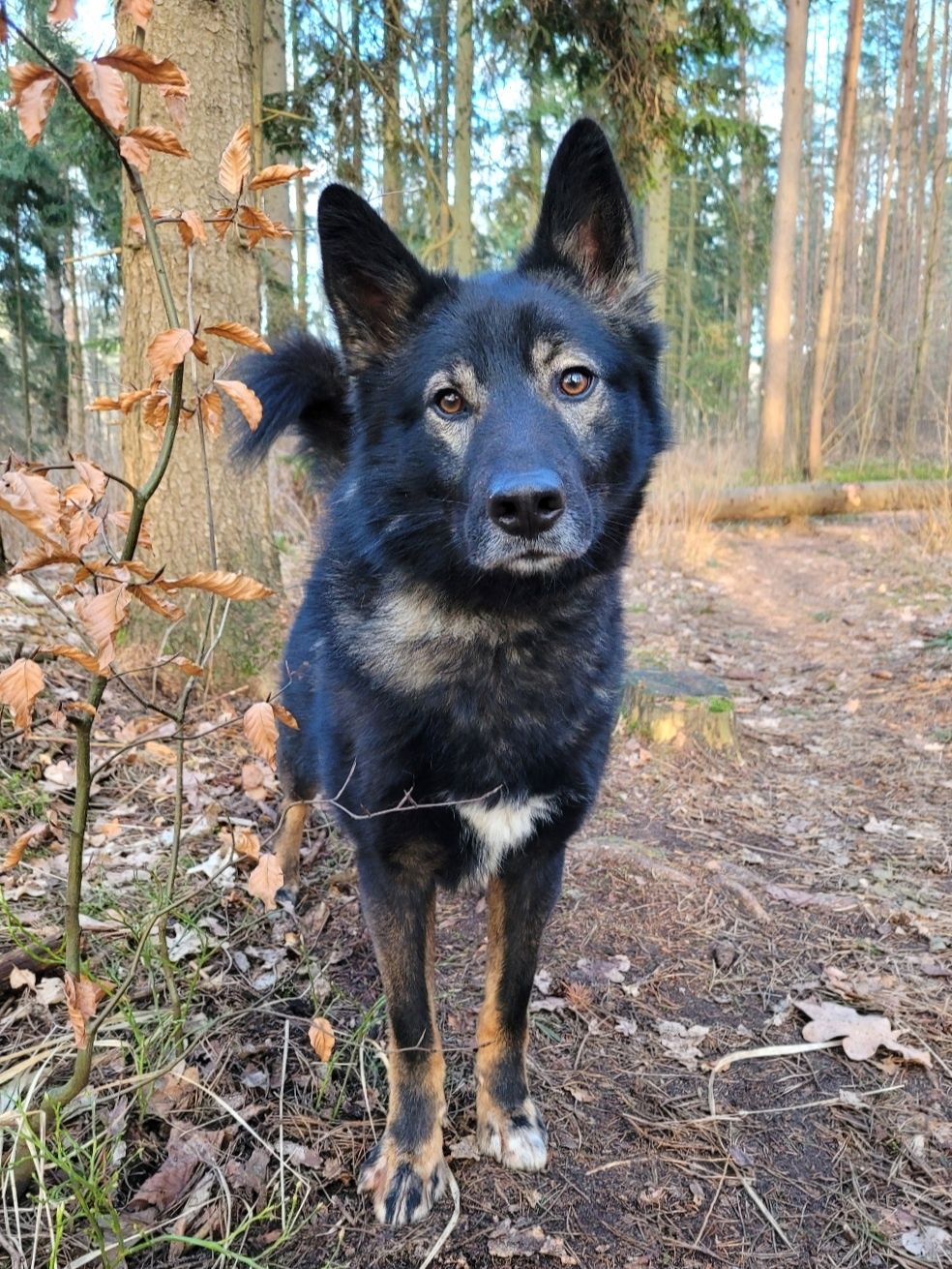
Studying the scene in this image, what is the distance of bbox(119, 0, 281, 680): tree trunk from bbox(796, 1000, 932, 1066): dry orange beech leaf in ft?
8.89

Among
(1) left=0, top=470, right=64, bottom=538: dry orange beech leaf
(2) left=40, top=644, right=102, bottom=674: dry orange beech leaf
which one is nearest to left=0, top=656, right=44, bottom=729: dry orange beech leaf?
(2) left=40, top=644, right=102, bottom=674: dry orange beech leaf

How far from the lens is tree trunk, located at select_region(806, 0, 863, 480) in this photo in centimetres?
1341

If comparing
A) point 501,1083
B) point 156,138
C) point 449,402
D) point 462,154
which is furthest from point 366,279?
point 462,154

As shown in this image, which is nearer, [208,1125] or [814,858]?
[208,1125]

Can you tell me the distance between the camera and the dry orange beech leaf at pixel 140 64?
3.47 feet

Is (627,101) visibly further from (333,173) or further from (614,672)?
(614,672)

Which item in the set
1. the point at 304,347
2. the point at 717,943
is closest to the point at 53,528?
the point at 304,347

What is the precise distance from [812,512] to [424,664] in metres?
11.6

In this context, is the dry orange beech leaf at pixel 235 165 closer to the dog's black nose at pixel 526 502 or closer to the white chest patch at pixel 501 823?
the dog's black nose at pixel 526 502

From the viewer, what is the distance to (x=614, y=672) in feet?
7.43

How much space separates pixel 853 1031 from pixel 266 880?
1791 millimetres

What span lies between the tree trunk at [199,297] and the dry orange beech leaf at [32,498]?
2.31 metres

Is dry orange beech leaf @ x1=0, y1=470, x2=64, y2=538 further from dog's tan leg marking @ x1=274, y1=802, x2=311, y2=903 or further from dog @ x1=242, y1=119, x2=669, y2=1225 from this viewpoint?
dog's tan leg marking @ x1=274, y1=802, x2=311, y2=903

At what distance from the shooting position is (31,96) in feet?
3.37
